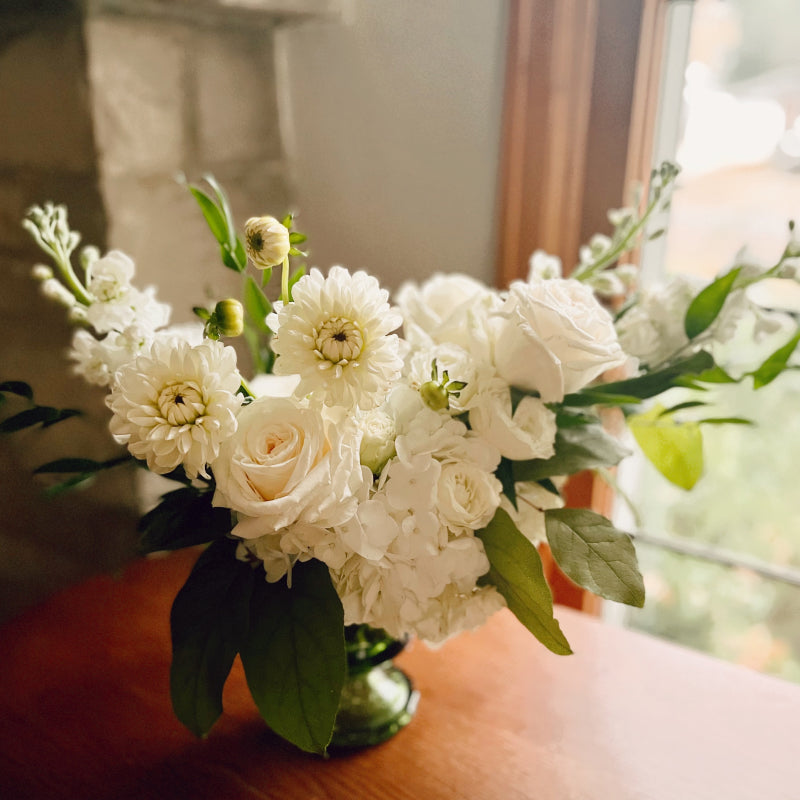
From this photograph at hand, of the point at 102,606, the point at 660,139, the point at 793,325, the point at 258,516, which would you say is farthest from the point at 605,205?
the point at 102,606

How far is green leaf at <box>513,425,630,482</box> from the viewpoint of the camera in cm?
66

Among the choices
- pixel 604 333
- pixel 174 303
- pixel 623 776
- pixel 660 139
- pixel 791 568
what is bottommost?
pixel 791 568

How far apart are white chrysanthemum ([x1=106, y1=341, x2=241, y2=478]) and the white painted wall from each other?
76 centimetres

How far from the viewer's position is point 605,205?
3.64 feet

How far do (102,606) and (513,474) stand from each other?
692 mm

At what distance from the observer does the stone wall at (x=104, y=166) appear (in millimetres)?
996

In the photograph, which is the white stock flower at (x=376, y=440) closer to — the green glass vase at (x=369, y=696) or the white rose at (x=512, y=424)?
the white rose at (x=512, y=424)

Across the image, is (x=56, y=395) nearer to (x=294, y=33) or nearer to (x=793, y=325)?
(x=294, y=33)

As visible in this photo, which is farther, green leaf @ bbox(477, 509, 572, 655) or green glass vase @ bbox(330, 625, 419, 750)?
green glass vase @ bbox(330, 625, 419, 750)

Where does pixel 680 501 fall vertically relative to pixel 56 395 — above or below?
below

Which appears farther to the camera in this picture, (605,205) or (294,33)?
(294,33)

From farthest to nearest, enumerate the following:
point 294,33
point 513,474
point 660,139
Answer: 1. point 294,33
2. point 660,139
3. point 513,474

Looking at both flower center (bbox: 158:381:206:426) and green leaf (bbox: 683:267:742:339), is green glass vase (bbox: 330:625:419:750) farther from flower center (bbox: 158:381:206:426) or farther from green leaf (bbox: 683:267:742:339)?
green leaf (bbox: 683:267:742:339)

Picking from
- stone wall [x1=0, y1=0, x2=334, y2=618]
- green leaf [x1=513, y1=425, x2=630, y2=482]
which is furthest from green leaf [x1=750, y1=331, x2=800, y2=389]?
stone wall [x1=0, y1=0, x2=334, y2=618]
